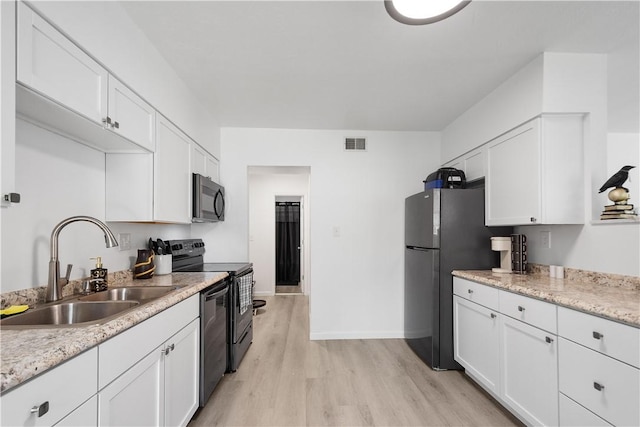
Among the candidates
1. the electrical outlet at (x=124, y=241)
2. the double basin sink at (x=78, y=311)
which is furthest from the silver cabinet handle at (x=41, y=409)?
the electrical outlet at (x=124, y=241)

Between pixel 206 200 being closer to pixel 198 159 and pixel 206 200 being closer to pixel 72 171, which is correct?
pixel 198 159

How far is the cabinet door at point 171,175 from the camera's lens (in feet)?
6.54

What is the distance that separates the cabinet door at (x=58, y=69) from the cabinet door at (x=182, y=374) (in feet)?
3.93

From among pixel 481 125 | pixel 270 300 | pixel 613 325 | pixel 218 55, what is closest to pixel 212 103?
pixel 218 55

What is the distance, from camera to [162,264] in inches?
94.6

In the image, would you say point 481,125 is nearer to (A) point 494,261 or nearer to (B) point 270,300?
(A) point 494,261

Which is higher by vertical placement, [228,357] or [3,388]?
[3,388]

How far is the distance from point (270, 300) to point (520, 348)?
13.2 ft

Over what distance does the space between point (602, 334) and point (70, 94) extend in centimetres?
250

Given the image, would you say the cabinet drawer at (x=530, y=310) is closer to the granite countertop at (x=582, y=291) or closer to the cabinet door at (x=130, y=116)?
the granite countertop at (x=582, y=291)

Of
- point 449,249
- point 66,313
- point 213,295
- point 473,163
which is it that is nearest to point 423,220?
point 449,249

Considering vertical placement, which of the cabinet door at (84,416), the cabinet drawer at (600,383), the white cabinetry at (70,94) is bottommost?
the cabinet drawer at (600,383)

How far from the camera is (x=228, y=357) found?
259 cm

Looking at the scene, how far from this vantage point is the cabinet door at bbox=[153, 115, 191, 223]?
6.54 feet
